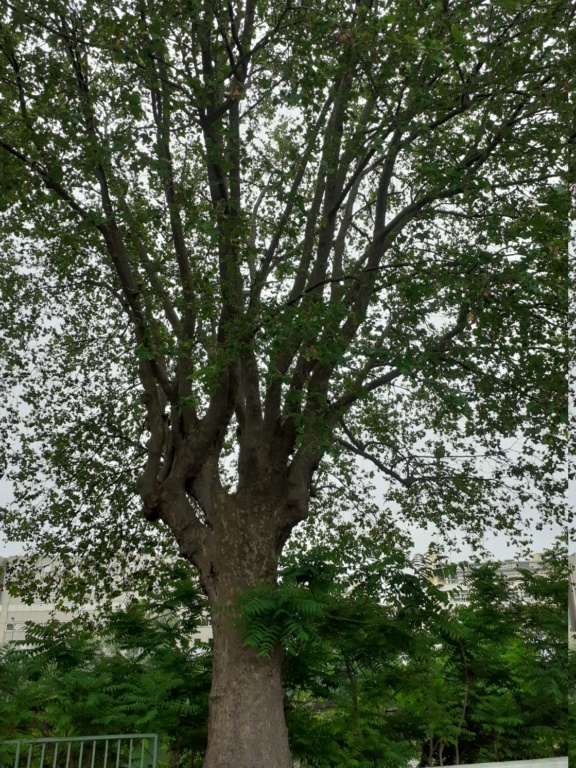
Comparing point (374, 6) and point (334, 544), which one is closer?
point (374, 6)

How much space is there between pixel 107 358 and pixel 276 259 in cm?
288

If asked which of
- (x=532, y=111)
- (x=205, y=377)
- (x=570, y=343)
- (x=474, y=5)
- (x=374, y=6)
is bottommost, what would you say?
(x=570, y=343)

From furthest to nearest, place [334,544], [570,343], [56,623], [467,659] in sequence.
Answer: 1. [334,544]
2. [467,659]
3. [56,623]
4. [570,343]

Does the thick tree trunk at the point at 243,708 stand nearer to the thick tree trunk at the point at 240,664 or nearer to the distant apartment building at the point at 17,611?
the thick tree trunk at the point at 240,664

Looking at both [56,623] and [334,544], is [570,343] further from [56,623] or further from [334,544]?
[334,544]

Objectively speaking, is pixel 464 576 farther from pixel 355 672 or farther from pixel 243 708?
pixel 243 708

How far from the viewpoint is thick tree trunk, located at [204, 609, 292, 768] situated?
16.2 ft

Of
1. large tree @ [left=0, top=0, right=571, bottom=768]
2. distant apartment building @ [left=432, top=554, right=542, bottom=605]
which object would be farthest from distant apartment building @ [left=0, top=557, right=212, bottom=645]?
distant apartment building @ [left=432, top=554, right=542, bottom=605]

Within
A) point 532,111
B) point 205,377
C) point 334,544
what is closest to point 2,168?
point 205,377

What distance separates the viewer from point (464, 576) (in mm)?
6820

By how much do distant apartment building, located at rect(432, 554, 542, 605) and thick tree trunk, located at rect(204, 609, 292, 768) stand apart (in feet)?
4.87

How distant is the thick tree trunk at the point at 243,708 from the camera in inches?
194

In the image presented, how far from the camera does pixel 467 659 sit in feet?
21.0

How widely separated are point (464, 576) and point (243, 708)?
106 inches
